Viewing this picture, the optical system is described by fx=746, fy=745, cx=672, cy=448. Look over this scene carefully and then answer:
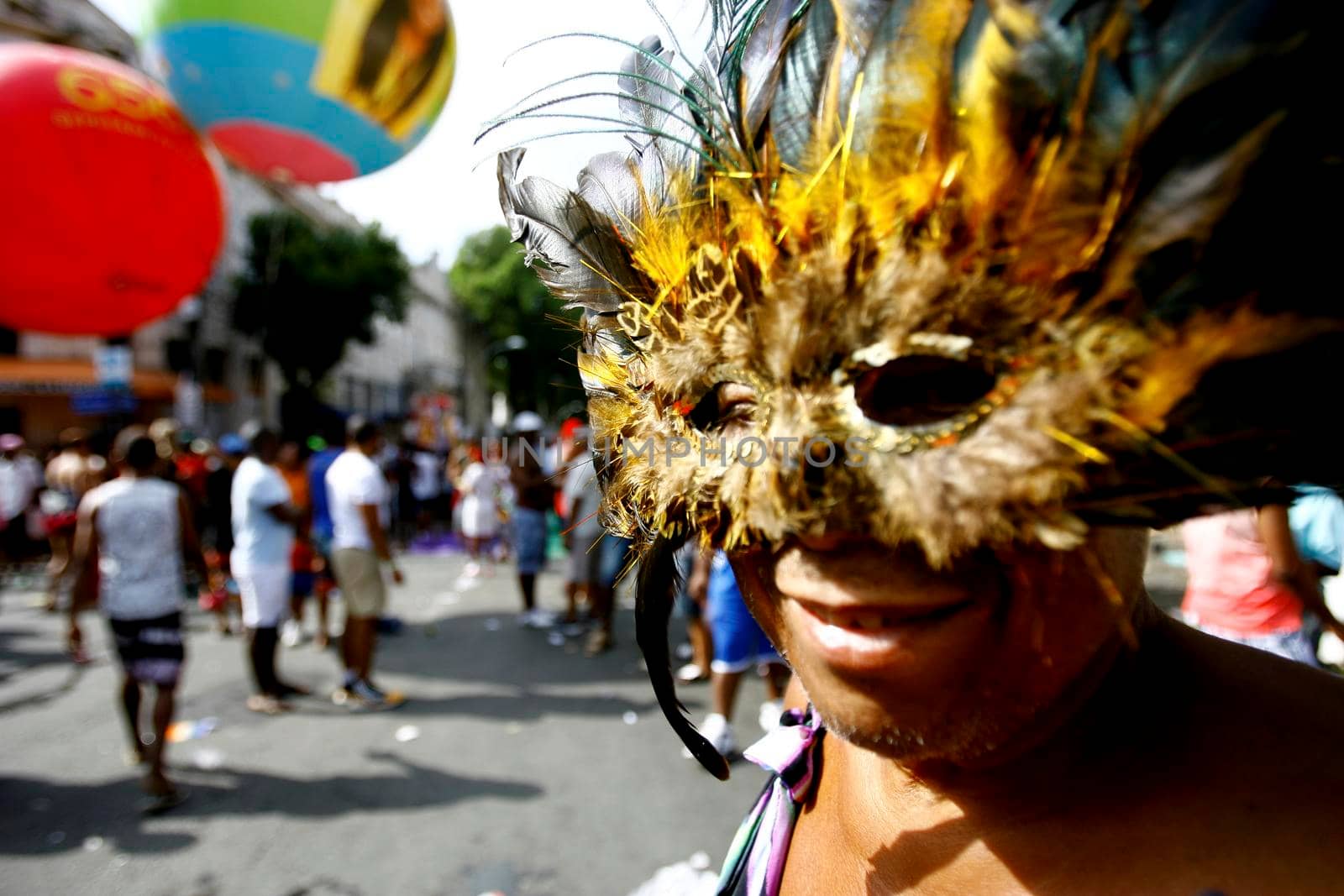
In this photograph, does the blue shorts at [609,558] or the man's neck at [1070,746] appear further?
the blue shorts at [609,558]

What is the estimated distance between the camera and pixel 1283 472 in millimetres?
820

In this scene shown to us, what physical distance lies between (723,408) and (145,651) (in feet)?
14.4

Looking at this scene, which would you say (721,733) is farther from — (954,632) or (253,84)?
(253,84)

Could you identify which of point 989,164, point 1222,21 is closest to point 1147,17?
point 1222,21

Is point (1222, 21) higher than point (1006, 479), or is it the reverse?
point (1222, 21)

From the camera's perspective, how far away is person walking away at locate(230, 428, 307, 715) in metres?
5.06

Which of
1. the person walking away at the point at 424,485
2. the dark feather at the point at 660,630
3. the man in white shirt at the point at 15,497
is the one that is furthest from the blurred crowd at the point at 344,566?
the person walking away at the point at 424,485

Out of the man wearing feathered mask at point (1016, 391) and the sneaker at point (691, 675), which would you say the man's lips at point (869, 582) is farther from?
the sneaker at point (691, 675)

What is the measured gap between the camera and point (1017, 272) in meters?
0.79

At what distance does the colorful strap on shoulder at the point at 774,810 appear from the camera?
→ 4.56 feet

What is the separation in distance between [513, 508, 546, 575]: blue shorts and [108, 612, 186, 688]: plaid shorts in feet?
10.8

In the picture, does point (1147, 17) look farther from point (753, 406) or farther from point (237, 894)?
point (237, 894)

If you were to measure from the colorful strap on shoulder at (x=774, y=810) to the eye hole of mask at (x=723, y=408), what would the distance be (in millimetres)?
702

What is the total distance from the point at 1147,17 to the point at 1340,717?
866 millimetres
